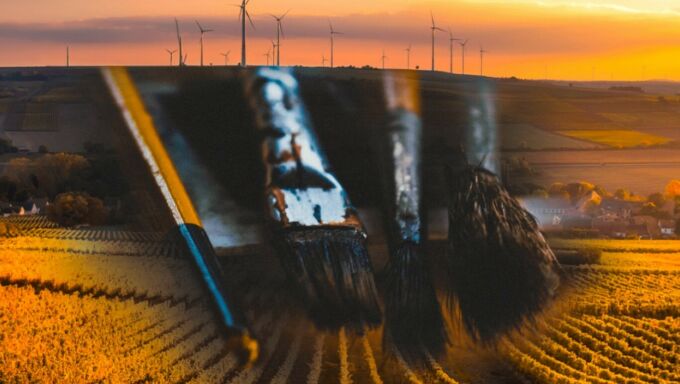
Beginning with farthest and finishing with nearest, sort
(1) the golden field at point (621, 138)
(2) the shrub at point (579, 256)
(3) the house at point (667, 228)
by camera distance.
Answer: (3) the house at point (667, 228)
(1) the golden field at point (621, 138)
(2) the shrub at point (579, 256)

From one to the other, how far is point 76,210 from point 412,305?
9.06 feet

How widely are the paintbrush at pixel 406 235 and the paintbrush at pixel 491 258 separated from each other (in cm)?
22

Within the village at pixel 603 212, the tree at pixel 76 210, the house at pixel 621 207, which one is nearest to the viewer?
the tree at pixel 76 210

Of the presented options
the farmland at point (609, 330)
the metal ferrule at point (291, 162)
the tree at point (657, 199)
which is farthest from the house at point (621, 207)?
the metal ferrule at point (291, 162)

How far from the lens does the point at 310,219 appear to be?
8.43m

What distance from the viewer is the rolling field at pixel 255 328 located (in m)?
8.19

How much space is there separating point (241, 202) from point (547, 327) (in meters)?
2.35

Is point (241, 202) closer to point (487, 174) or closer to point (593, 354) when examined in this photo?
point (487, 174)

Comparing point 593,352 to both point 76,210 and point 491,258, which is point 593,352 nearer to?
point 491,258

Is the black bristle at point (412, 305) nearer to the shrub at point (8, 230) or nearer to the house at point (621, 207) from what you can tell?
the house at point (621, 207)

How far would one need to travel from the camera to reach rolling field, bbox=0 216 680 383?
8.19 metres

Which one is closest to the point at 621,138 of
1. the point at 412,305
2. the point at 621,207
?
the point at 621,207

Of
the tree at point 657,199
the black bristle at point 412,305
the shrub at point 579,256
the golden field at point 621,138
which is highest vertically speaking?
the golden field at point 621,138

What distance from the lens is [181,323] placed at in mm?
8555
